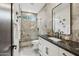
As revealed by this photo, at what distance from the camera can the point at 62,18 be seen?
5.66 ft

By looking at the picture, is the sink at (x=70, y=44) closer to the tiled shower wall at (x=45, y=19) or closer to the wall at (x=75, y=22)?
the wall at (x=75, y=22)

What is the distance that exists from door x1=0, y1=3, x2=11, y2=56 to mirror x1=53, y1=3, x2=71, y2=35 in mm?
655

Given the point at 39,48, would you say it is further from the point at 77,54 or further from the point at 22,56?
the point at 77,54

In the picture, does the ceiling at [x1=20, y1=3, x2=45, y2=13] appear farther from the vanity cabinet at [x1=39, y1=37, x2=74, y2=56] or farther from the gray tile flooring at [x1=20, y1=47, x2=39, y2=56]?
the gray tile flooring at [x1=20, y1=47, x2=39, y2=56]

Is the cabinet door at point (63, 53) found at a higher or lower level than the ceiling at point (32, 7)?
lower

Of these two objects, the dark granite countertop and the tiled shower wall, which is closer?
the dark granite countertop

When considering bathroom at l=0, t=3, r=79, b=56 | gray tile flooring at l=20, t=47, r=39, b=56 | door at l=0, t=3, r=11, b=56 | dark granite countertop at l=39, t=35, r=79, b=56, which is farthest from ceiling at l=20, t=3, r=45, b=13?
gray tile flooring at l=20, t=47, r=39, b=56

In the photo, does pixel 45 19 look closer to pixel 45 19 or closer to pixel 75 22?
pixel 45 19

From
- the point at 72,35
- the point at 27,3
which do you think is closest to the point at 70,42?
the point at 72,35

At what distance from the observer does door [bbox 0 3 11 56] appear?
1704 millimetres

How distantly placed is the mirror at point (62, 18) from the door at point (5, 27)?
0.66 metres

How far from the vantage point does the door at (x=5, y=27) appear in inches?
67.1

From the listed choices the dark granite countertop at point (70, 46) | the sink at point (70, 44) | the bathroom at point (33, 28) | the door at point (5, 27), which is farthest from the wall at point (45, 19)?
the door at point (5, 27)

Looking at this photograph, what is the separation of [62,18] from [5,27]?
812mm
